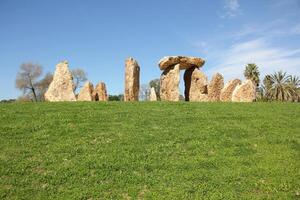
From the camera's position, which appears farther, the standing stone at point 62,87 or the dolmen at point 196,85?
the dolmen at point 196,85

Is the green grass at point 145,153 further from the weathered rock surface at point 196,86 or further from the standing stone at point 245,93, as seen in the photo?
the weathered rock surface at point 196,86

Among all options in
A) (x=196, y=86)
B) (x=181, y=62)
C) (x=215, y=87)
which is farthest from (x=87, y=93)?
(x=215, y=87)

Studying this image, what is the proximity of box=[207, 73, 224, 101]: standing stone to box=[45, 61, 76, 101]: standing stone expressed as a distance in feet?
33.1

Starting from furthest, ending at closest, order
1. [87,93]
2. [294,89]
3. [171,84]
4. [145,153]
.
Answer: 1. [294,89]
2. [87,93]
3. [171,84]
4. [145,153]

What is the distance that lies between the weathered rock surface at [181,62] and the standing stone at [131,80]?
2.73 meters

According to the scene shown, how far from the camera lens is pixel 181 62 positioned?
28.5 meters

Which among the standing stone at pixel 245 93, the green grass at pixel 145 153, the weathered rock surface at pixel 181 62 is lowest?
the green grass at pixel 145 153

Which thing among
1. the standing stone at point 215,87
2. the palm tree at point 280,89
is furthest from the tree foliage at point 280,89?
the standing stone at point 215,87

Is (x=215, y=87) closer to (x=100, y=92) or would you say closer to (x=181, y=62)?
(x=181, y=62)

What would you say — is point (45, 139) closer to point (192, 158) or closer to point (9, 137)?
point (9, 137)

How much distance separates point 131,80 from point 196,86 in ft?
18.6

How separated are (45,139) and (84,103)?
6112 mm

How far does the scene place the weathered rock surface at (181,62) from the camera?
91.1ft

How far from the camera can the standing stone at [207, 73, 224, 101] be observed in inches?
1118
